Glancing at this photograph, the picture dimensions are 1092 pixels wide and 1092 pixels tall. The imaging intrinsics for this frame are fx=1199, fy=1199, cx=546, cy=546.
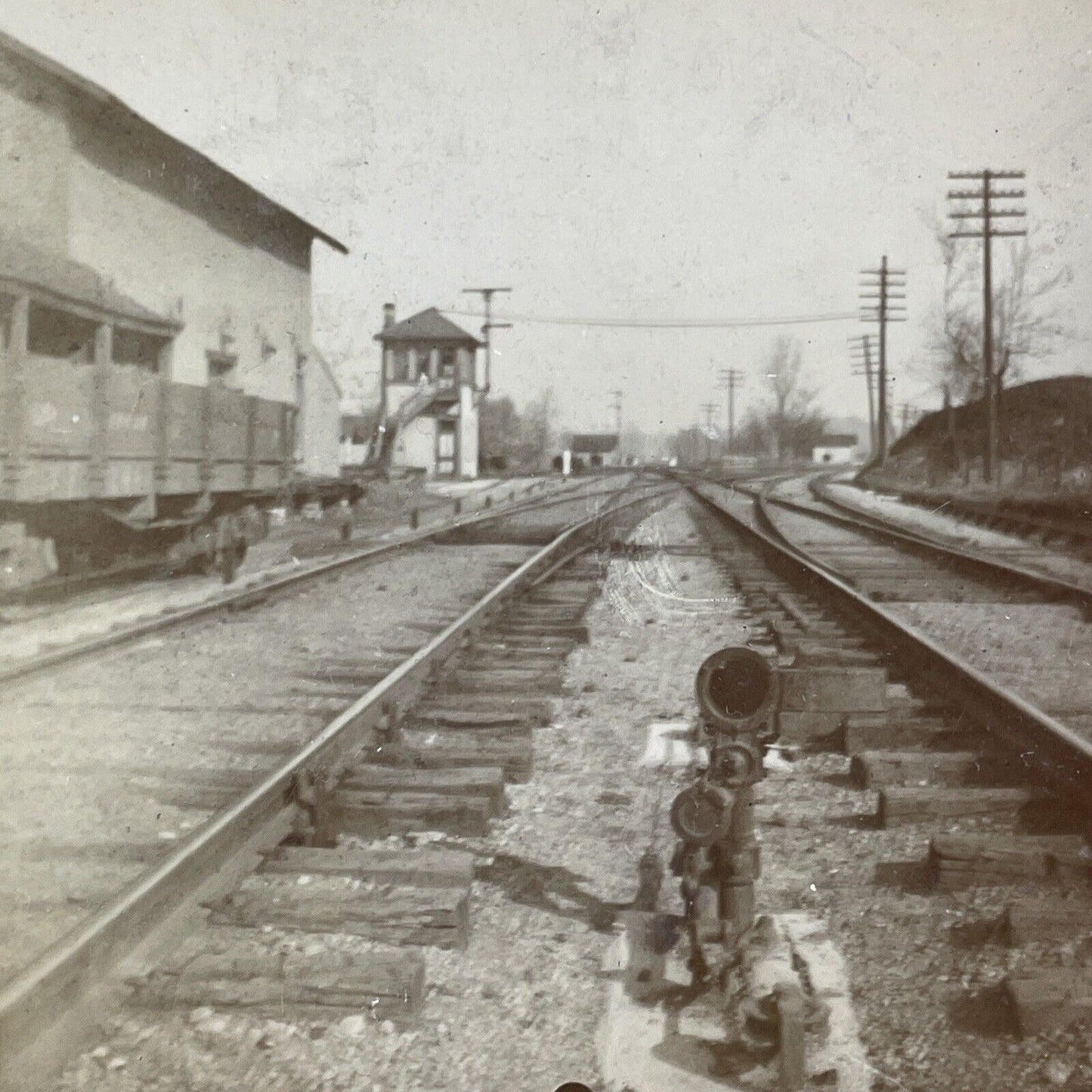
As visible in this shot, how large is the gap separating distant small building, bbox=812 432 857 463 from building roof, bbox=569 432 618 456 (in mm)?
28975

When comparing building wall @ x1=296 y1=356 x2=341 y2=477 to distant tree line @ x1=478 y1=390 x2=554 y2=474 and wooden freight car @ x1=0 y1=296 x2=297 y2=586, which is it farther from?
distant tree line @ x1=478 y1=390 x2=554 y2=474

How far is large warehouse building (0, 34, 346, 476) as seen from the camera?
1252 cm

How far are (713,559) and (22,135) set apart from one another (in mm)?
10557

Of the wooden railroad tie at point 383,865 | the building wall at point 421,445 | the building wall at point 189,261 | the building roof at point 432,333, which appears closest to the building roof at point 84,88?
the building wall at point 189,261

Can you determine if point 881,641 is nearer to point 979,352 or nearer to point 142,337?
point 142,337

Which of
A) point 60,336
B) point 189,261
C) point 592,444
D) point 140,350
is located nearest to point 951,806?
point 60,336

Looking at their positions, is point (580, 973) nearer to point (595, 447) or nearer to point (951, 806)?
point (951, 806)

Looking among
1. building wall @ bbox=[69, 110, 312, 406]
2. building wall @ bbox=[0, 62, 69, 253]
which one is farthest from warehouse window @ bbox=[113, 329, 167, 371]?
building wall @ bbox=[0, 62, 69, 253]

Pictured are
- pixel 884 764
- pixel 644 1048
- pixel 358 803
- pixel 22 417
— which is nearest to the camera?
pixel 644 1048

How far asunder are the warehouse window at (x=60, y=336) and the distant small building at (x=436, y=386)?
2610 centimetres

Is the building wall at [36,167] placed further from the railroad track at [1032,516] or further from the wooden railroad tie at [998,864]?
the wooden railroad tie at [998,864]

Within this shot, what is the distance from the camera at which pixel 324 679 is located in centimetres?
693

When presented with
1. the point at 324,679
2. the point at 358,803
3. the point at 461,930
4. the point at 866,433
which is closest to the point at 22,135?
the point at 324,679

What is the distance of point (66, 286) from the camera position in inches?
448
